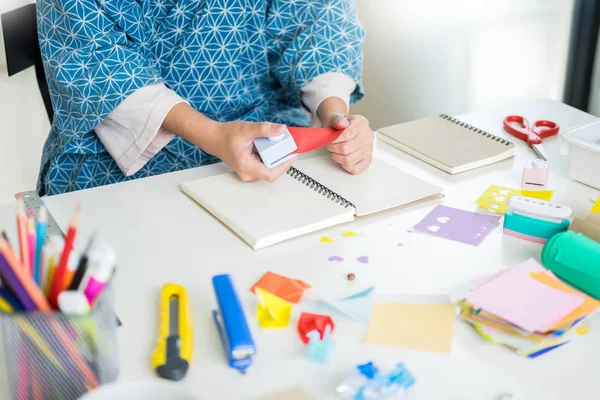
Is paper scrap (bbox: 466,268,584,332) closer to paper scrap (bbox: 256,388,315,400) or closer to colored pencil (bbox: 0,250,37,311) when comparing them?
paper scrap (bbox: 256,388,315,400)

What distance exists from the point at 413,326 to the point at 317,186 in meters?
0.31

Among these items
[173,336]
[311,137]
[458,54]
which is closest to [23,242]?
[173,336]

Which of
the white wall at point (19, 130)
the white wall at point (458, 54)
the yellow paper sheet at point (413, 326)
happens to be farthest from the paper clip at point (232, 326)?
the white wall at point (458, 54)

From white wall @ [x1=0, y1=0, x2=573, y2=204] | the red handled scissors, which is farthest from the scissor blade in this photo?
white wall @ [x1=0, y1=0, x2=573, y2=204]

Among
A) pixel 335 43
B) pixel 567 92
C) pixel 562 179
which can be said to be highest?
pixel 335 43

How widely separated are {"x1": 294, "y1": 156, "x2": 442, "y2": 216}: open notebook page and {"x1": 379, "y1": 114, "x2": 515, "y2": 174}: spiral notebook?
0.26 feet

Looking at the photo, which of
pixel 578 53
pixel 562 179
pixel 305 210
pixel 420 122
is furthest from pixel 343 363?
pixel 578 53

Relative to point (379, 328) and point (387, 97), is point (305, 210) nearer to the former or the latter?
point (379, 328)

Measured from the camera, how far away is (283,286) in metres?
0.71

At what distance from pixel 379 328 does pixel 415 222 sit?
0.77ft

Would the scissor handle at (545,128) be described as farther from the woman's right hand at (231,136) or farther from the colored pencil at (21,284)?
the colored pencil at (21,284)

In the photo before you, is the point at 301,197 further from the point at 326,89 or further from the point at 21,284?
the point at 21,284

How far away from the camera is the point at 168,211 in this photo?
878mm

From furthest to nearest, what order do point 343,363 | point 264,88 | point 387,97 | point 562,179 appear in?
point 387,97, point 264,88, point 562,179, point 343,363
